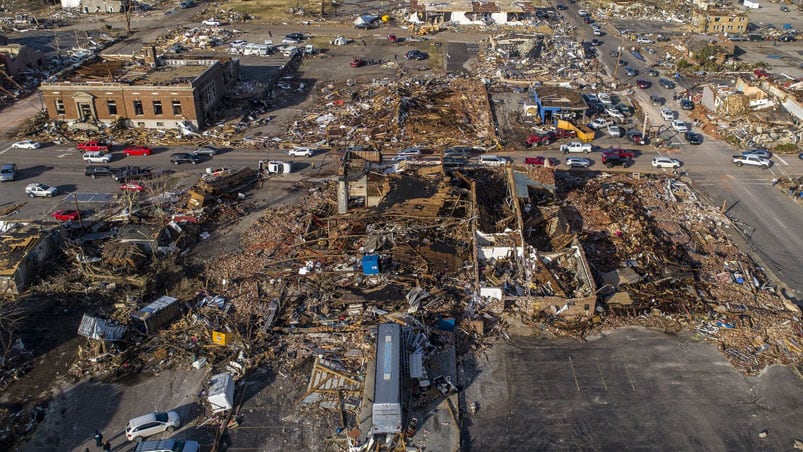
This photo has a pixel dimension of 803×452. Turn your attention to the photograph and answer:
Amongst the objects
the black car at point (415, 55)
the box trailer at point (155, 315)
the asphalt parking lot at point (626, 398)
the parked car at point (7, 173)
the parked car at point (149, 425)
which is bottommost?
the asphalt parking lot at point (626, 398)

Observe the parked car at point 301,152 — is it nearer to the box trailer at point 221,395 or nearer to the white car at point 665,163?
the box trailer at point 221,395

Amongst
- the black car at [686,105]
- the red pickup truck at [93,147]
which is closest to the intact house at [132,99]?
the red pickup truck at [93,147]

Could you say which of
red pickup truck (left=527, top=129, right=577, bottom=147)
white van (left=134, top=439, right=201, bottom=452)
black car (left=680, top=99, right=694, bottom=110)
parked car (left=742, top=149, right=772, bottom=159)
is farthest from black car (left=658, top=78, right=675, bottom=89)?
white van (left=134, top=439, right=201, bottom=452)

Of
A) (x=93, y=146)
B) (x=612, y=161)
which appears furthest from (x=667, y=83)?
(x=93, y=146)

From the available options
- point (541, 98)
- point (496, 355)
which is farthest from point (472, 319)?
point (541, 98)

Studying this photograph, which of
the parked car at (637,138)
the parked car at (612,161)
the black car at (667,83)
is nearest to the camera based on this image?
the parked car at (612,161)

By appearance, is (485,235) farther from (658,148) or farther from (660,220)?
(658,148)
